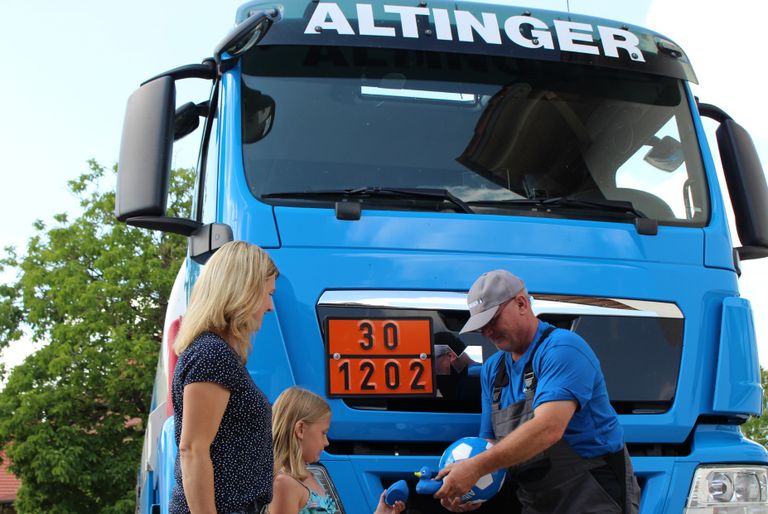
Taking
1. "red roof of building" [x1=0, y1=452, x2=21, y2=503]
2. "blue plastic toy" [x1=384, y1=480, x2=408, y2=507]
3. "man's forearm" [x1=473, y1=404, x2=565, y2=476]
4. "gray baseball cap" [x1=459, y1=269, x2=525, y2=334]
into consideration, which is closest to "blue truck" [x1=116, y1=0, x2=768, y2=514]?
"blue plastic toy" [x1=384, y1=480, x2=408, y2=507]

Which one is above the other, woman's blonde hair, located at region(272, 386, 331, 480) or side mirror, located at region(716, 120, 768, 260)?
side mirror, located at region(716, 120, 768, 260)

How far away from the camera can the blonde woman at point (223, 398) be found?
250cm

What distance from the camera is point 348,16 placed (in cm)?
416

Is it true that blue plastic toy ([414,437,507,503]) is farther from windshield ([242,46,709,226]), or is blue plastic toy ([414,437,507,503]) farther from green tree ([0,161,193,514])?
green tree ([0,161,193,514])

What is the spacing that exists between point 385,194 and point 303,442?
105 cm

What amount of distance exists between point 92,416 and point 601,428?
2266 centimetres

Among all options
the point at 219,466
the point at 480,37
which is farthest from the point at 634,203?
the point at 219,466

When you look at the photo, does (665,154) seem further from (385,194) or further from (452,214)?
(385,194)

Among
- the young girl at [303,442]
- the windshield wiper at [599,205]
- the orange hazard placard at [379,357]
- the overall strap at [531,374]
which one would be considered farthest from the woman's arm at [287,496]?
the windshield wiper at [599,205]

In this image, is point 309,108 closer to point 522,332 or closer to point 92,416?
point 522,332

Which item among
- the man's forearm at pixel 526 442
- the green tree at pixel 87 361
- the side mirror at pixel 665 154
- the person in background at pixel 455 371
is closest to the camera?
the man's forearm at pixel 526 442

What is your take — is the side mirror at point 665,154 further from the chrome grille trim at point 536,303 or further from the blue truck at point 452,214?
the chrome grille trim at point 536,303

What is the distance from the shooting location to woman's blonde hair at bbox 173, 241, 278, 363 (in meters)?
2.64

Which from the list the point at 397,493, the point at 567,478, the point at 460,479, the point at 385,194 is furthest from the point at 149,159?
the point at 567,478
